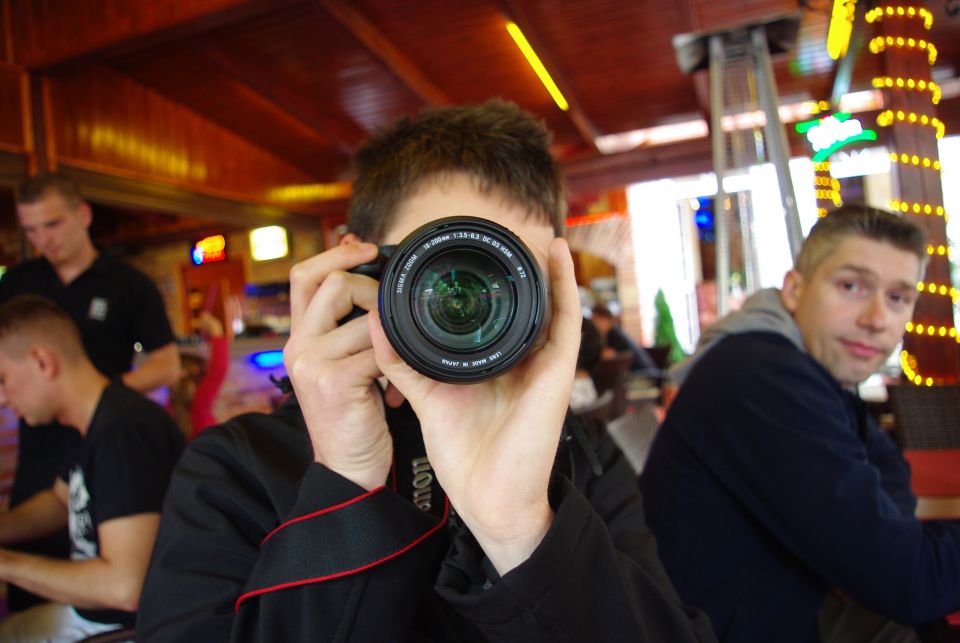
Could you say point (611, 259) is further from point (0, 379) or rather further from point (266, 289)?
point (0, 379)

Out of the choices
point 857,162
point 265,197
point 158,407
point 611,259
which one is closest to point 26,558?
point 158,407

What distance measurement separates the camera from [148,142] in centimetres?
654

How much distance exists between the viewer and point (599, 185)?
8508 millimetres

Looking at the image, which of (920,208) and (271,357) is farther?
(920,208)

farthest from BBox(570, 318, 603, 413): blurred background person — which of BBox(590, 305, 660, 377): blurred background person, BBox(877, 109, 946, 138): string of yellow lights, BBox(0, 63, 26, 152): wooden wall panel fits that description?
BBox(0, 63, 26, 152): wooden wall panel

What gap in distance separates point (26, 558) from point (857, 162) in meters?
7.91

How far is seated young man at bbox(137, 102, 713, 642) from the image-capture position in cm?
67

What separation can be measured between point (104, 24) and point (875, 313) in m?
5.29

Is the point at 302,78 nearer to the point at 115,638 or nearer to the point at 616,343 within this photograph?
the point at 616,343

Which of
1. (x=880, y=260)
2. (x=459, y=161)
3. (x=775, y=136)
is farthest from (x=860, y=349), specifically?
(x=775, y=136)

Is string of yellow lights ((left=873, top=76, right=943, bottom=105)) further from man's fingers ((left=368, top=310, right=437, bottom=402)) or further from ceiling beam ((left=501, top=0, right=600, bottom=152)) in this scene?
man's fingers ((left=368, top=310, right=437, bottom=402))

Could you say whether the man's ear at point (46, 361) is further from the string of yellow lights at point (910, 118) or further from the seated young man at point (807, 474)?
the string of yellow lights at point (910, 118)

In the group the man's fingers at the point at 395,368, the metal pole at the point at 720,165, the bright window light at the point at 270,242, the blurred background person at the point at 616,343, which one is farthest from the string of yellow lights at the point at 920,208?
the bright window light at the point at 270,242

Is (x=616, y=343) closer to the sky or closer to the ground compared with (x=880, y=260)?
closer to the ground
